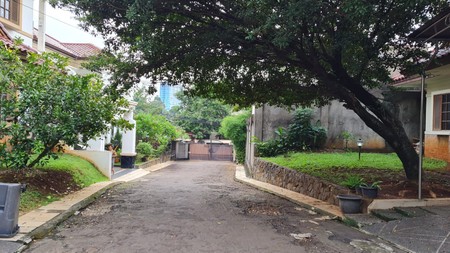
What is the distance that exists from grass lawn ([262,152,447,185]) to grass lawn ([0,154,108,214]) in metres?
6.78

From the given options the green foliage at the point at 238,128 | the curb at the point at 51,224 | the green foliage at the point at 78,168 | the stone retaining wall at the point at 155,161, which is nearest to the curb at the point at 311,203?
the curb at the point at 51,224

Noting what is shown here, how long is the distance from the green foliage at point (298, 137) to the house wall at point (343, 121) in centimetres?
51

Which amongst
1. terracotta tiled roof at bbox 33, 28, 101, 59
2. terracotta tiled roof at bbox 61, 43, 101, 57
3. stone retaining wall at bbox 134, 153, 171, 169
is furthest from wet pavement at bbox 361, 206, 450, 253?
terracotta tiled roof at bbox 61, 43, 101, 57

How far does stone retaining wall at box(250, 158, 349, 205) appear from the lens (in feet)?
30.2

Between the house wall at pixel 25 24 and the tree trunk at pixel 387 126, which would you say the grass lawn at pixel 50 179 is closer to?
the house wall at pixel 25 24

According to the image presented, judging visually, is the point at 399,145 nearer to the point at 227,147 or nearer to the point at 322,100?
the point at 322,100

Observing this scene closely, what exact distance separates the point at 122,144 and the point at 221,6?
15106 millimetres

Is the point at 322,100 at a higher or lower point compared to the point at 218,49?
lower

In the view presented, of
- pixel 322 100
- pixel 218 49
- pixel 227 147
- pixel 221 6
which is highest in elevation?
pixel 221 6

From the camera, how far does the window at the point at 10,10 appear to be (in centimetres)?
1408

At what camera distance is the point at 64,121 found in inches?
341

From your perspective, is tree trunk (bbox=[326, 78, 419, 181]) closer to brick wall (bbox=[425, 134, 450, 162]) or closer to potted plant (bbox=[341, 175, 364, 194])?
potted plant (bbox=[341, 175, 364, 194])

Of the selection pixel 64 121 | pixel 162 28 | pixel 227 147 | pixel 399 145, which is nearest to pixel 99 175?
pixel 64 121

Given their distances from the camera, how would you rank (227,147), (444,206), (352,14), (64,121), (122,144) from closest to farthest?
(352,14) → (444,206) → (64,121) → (122,144) → (227,147)
